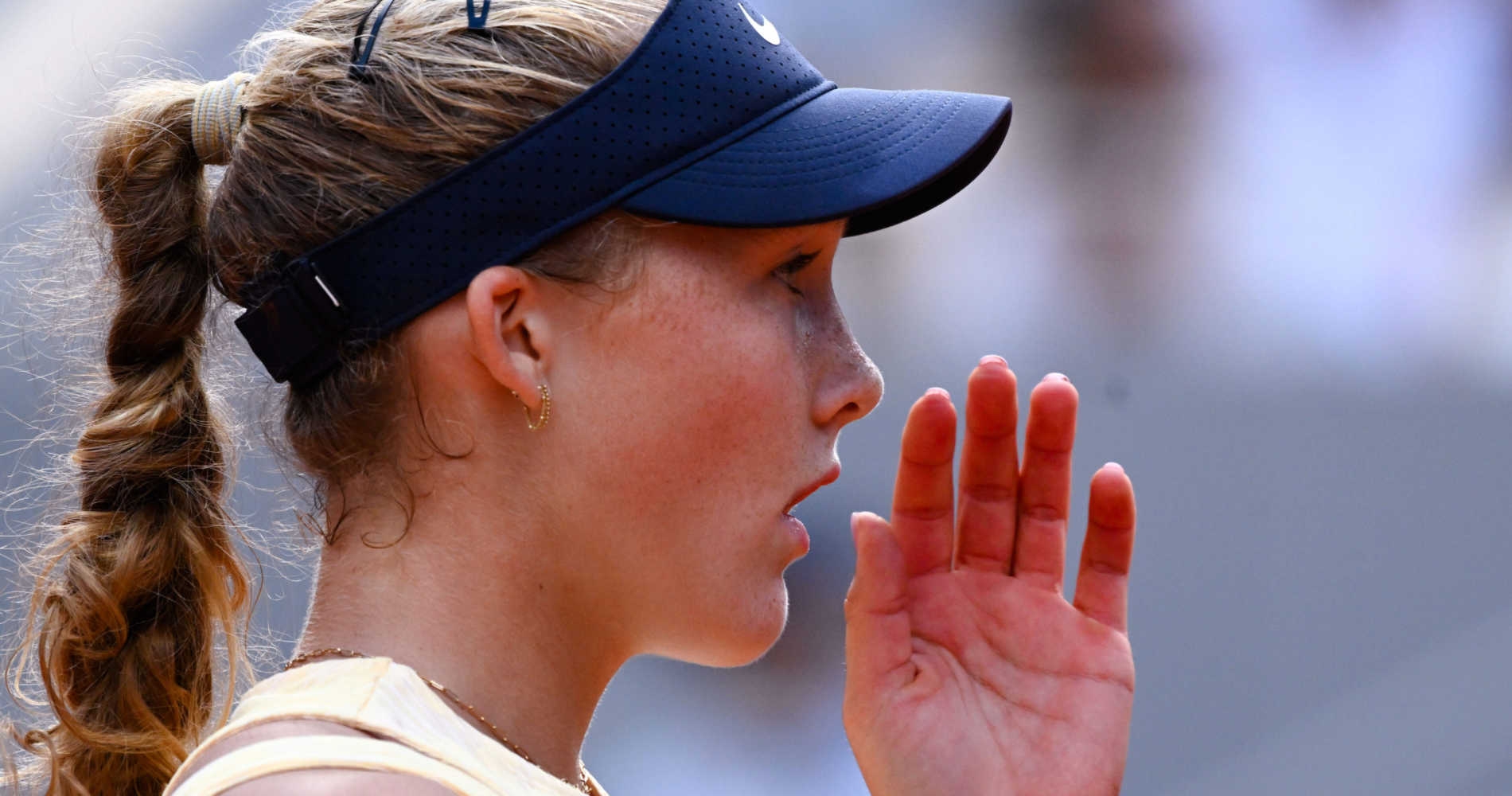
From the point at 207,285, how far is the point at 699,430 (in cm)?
48

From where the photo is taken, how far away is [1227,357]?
9.52 ft

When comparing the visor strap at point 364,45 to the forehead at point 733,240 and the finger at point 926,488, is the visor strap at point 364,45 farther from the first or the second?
the finger at point 926,488

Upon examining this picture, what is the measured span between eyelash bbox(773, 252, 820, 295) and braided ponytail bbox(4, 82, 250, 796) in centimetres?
51

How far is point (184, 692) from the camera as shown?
119 centimetres

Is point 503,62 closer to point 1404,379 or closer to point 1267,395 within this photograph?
point 1267,395

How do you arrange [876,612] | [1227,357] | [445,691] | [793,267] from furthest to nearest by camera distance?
[1227,357], [876,612], [793,267], [445,691]

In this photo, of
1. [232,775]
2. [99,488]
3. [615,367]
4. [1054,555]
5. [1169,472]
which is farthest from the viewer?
[1169,472]

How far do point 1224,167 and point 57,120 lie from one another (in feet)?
8.05

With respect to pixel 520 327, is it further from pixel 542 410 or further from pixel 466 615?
pixel 466 615

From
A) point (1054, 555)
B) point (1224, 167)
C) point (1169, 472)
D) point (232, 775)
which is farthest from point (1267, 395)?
point (232, 775)

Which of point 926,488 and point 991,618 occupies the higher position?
point 926,488

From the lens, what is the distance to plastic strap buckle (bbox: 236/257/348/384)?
100cm

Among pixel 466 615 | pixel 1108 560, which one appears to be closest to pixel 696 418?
pixel 466 615

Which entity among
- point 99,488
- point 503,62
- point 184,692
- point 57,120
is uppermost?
point 57,120
